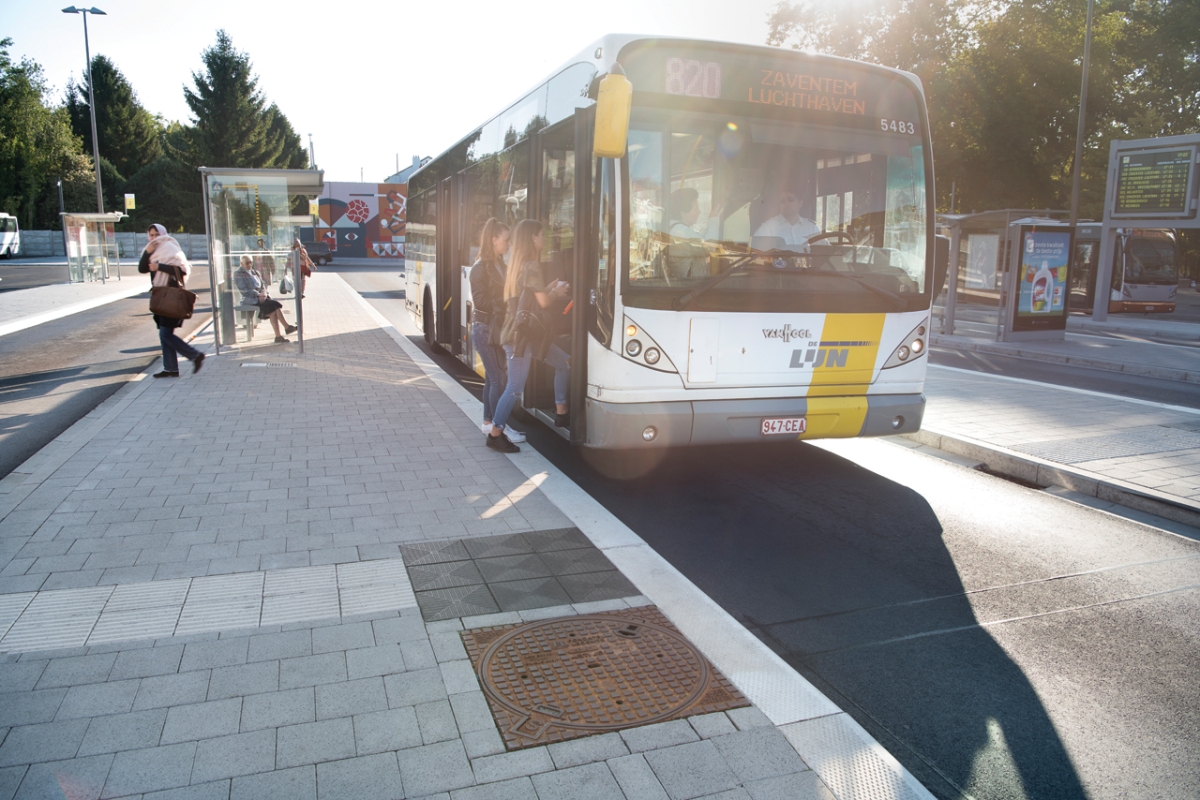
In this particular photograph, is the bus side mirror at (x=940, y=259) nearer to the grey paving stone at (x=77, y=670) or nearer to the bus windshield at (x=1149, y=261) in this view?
the grey paving stone at (x=77, y=670)

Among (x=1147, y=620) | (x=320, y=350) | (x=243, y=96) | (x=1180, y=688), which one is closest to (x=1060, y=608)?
(x=1147, y=620)

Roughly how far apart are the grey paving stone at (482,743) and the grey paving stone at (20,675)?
69.1 inches

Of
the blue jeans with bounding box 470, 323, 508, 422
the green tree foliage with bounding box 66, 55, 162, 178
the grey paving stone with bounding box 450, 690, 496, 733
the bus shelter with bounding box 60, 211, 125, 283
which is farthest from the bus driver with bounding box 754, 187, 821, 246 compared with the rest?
the green tree foliage with bounding box 66, 55, 162, 178

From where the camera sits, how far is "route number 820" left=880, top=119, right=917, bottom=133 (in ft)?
20.9

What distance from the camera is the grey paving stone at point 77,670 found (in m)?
3.40

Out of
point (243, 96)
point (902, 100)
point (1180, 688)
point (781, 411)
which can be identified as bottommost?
point (1180, 688)

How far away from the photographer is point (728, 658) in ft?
12.4

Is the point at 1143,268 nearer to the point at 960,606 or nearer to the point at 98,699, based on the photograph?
the point at 960,606

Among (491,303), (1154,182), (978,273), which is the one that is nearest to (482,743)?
(491,303)

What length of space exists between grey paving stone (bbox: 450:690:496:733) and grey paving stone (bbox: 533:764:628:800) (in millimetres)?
368

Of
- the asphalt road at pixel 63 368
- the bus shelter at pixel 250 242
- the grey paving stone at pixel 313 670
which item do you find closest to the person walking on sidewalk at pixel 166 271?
the asphalt road at pixel 63 368

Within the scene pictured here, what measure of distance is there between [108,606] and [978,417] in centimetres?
797

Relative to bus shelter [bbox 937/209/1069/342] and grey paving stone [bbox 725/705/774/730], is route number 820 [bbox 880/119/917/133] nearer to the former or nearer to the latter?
grey paving stone [bbox 725/705/774/730]

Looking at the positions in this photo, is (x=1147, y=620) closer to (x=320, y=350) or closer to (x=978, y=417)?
(x=978, y=417)
